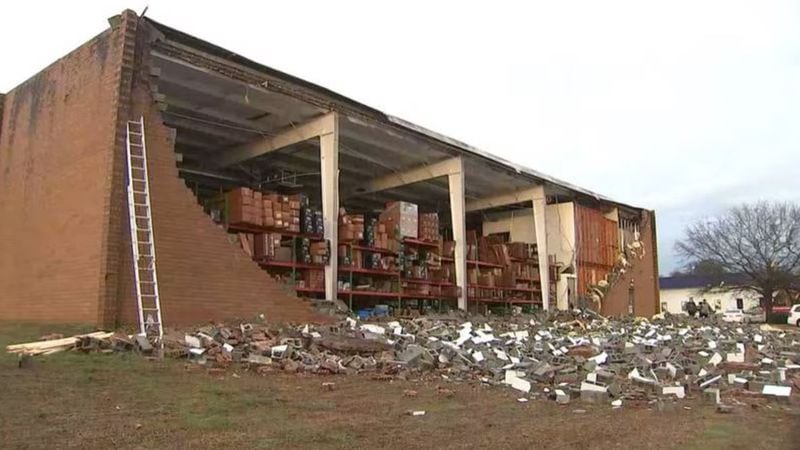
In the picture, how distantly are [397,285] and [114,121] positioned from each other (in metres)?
12.0

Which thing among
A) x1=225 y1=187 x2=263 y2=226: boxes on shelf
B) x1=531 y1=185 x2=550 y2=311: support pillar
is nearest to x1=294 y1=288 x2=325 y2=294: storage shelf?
x1=225 y1=187 x2=263 y2=226: boxes on shelf

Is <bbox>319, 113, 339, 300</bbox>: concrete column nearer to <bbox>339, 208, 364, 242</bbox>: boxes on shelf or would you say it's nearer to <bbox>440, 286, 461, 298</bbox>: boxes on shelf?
<bbox>339, 208, 364, 242</bbox>: boxes on shelf

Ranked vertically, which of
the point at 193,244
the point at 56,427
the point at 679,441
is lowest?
the point at 679,441

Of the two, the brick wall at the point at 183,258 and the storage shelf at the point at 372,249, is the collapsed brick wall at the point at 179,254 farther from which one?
the storage shelf at the point at 372,249

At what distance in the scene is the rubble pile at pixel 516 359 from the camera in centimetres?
1084

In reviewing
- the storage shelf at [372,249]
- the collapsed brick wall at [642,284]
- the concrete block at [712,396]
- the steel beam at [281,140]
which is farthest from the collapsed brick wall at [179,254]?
the collapsed brick wall at [642,284]

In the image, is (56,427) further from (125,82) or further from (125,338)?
(125,82)

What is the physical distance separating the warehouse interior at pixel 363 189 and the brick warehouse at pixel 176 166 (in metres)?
0.08

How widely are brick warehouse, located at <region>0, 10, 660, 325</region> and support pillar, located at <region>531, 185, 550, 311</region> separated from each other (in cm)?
310

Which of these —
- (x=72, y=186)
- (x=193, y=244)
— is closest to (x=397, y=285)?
(x=193, y=244)

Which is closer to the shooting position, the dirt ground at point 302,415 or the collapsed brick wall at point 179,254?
the dirt ground at point 302,415

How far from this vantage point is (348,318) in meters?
17.6

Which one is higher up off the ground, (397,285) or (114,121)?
(114,121)

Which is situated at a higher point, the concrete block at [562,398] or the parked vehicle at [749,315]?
the concrete block at [562,398]
